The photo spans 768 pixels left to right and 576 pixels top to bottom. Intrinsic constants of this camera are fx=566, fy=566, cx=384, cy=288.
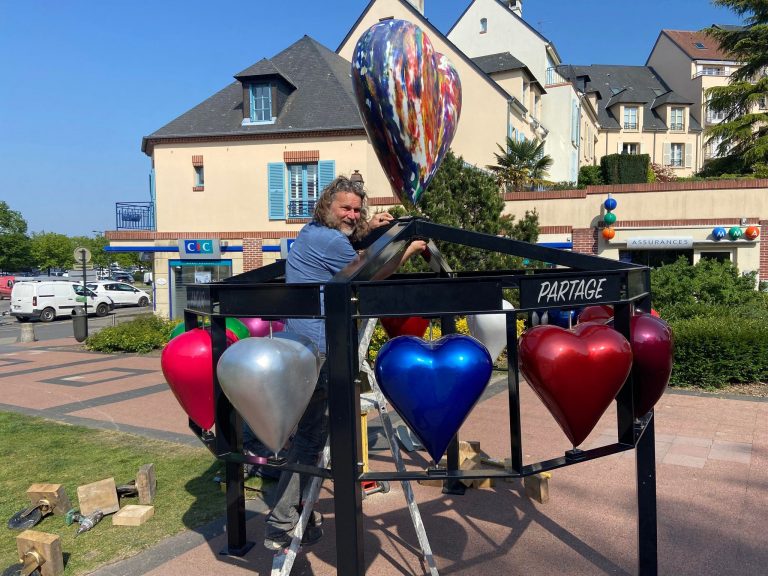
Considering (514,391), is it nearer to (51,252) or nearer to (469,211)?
(469,211)

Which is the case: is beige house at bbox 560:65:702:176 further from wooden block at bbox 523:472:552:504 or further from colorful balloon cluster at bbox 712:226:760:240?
wooden block at bbox 523:472:552:504

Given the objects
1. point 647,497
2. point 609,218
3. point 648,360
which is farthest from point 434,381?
point 609,218

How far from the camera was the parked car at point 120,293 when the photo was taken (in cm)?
2803

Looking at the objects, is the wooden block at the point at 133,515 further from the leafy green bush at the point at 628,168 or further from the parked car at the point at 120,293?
the leafy green bush at the point at 628,168

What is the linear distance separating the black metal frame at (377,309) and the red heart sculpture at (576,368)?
104 mm

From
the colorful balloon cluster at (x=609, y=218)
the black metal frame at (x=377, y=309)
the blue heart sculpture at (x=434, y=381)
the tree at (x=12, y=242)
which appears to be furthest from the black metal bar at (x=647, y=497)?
the tree at (x=12, y=242)

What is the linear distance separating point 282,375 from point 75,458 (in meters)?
4.58

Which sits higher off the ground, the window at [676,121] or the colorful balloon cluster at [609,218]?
the window at [676,121]

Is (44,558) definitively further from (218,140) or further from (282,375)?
(218,140)

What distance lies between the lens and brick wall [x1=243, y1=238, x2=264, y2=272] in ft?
62.0

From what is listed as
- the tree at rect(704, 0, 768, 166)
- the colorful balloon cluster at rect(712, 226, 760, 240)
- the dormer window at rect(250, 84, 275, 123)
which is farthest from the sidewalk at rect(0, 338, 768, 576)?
the tree at rect(704, 0, 768, 166)

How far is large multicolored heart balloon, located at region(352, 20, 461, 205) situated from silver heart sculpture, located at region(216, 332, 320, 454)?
164cm

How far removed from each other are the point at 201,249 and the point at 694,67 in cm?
4579

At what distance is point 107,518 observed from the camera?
4.03m
